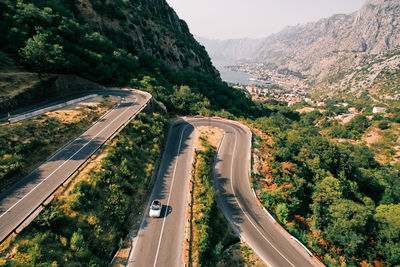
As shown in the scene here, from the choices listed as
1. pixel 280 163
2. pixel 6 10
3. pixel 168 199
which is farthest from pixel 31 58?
pixel 280 163

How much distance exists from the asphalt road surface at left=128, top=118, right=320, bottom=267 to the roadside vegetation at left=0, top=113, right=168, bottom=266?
2569 mm

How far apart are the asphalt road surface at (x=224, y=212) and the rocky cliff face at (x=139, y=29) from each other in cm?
6013

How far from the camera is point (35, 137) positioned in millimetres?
24531

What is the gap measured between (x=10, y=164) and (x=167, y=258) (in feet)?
63.1

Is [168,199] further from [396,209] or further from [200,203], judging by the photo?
[396,209]

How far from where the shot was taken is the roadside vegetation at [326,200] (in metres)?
27.4

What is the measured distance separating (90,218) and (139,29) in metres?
88.9

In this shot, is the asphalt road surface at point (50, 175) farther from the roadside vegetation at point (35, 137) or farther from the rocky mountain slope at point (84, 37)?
the rocky mountain slope at point (84, 37)

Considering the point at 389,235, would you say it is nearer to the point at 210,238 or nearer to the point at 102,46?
the point at 210,238

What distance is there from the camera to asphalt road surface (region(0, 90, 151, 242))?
54.6 ft

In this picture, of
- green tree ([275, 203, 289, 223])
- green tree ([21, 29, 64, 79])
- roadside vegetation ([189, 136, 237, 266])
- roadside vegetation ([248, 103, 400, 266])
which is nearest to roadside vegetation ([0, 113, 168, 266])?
roadside vegetation ([189, 136, 237, 266])

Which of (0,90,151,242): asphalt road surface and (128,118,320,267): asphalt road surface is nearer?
(0,90,151,242): asphalt road surface

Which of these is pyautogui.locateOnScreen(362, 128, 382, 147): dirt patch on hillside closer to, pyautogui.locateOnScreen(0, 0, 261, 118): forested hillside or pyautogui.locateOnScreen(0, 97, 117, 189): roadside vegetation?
pyautogui.locateOnScreen(0, 0, 261, 118): forested hillside

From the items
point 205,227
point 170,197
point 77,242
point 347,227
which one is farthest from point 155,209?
point 347,227
